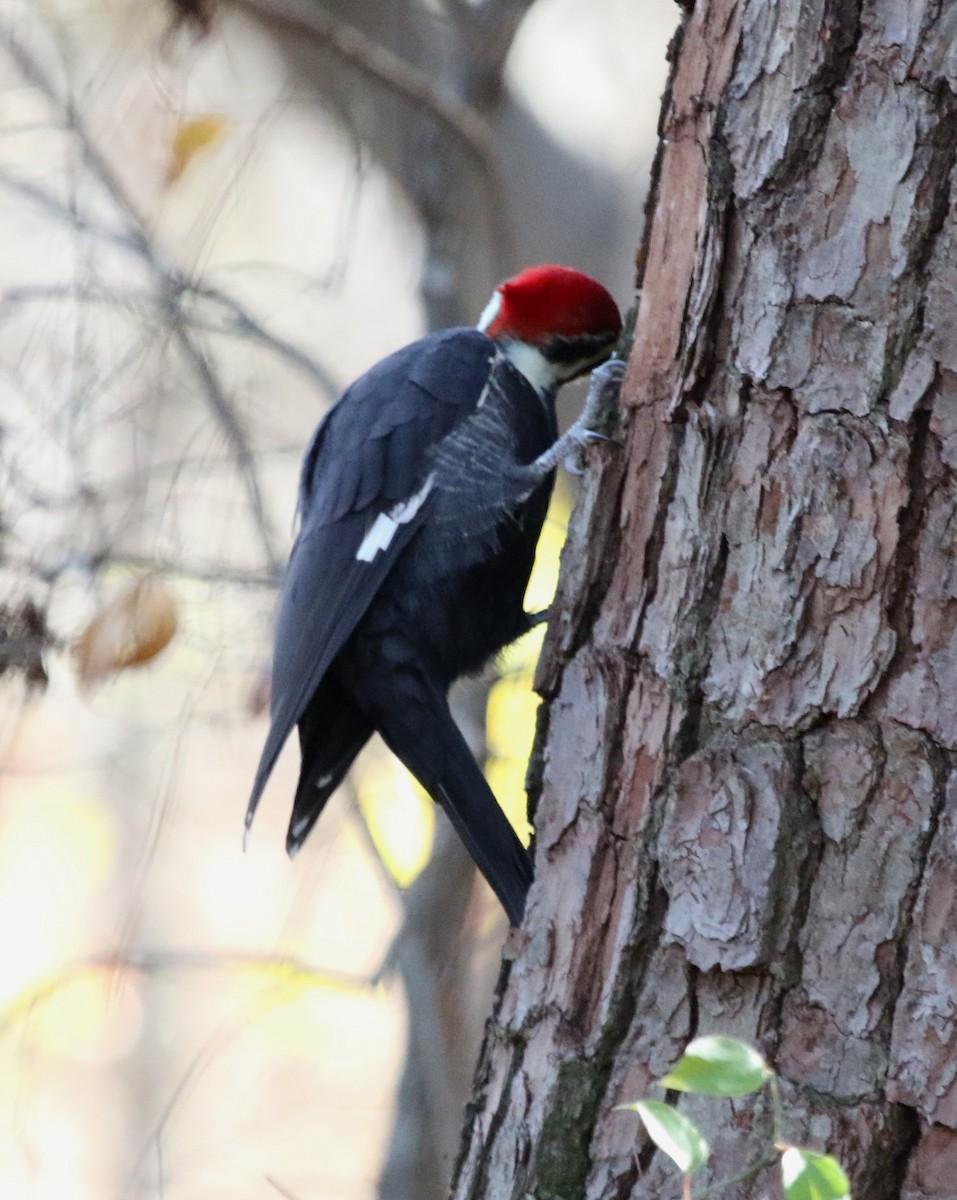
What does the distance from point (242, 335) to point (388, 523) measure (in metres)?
0.52

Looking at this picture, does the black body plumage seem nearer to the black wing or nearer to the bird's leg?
the black wing

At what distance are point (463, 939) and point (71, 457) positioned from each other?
1.16 m

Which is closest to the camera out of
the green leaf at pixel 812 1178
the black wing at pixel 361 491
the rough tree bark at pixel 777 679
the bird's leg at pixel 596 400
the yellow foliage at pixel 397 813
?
the green leaf at pixel 812 1178

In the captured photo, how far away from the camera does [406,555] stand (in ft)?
6.82

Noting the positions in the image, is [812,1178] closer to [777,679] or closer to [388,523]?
[777,679]

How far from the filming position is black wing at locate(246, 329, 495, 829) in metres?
1.95

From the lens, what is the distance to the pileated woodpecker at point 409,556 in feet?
6.43

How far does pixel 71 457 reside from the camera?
210 centimetres

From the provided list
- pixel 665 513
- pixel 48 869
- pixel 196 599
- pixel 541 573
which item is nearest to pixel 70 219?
pixel 196 599

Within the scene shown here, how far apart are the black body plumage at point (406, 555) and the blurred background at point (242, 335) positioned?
0.81 ft

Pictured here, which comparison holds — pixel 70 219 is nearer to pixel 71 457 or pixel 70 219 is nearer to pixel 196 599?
pixel 71 457

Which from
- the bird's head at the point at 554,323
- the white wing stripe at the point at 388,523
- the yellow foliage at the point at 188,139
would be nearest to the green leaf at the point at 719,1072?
the white wing stripe at the point at 388,523

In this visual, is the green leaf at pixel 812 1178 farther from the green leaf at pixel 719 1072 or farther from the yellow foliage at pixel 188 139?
the yellow foliage at pixel 188 139

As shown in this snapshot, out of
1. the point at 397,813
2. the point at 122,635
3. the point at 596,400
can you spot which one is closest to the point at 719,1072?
the point at 596,400
